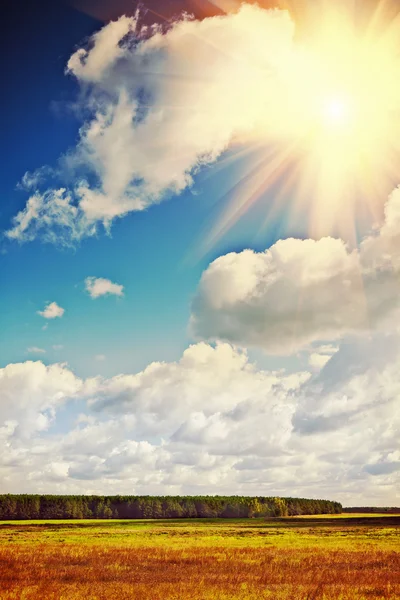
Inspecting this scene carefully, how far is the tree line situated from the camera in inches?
6152

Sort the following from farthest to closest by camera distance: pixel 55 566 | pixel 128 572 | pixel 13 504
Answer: pixel 13 504 < pixel 55 566 < pixel 128 572

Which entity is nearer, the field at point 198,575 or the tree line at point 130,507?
the field at point 198,575

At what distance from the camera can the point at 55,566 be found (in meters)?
29.2

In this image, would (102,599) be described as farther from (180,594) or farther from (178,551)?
(178,551)

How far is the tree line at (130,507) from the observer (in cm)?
15625

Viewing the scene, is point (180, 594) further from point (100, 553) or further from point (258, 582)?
point (100, 553)

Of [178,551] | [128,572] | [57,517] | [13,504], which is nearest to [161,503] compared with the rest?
[57,517]

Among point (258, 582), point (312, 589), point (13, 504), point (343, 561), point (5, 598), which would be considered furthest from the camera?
point (13, 504)

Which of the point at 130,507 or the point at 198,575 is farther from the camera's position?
the point at 130,507

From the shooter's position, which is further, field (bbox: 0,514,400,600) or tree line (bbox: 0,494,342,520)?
tree line (bbox: 0,494,342,520)

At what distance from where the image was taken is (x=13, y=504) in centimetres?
15588

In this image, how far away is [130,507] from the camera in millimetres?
171625

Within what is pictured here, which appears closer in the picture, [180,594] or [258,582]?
[180,594]

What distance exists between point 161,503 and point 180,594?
16459 centimetres
